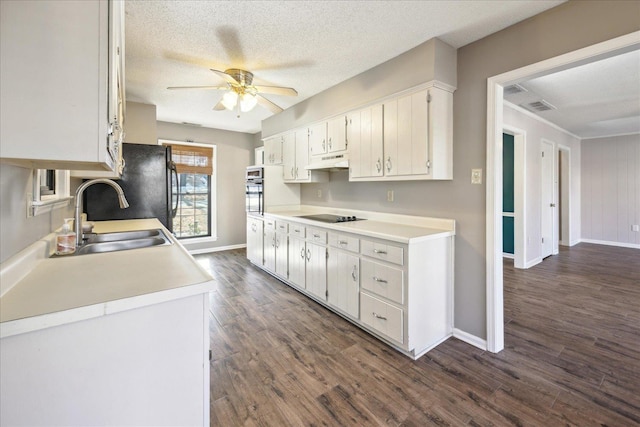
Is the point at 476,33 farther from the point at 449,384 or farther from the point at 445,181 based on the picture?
the point at 449,384

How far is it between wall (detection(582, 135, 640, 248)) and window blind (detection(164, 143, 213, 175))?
331 inches

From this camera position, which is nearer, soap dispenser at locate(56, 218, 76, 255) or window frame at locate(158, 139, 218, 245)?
soap dispenser at locate(56, 218, 76, 255)

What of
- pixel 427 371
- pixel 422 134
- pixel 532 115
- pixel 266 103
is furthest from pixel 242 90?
pixel 532 115

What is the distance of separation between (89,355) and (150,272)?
0.38m

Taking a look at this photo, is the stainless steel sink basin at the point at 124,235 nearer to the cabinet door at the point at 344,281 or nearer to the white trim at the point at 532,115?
the cabinet door at the point at 344,281

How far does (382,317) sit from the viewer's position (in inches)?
94.2

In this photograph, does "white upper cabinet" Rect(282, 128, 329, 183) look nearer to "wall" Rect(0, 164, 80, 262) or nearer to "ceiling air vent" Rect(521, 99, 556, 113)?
"wall" Rect(0, 164, 80, 262)

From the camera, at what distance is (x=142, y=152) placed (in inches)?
131

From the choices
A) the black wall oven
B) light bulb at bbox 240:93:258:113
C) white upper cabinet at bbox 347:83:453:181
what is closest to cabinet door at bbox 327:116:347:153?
white upper cabinet at bbox 347:83:453:181

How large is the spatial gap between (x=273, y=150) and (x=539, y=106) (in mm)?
4099

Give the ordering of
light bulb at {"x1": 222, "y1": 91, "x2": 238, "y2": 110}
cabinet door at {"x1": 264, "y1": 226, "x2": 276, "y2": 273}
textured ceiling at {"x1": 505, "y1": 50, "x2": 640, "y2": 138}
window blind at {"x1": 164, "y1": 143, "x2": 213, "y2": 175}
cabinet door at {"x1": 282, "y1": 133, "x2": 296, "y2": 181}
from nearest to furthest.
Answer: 1. light bulb at {"x1": 222, "y1": 91, "x2": 238, "y2": 110}
2. textured ceiling at {"x1": 505, "y1": 50, "x2": 640, "y2": 138}
3. cabinet door at {"x1": 264, "y1": 226, "x2": 276, "y2": 273}
4. cabinet door at {"x1": 282, "y1": 133, "x2": 296, "y2": 181}
5. window blind at {"x1": 164, "y1": 143, "x2": 213, "y2": 175}

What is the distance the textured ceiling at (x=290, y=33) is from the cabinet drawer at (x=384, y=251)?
67.8 inches

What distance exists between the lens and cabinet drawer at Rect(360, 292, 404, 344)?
226 centimetres

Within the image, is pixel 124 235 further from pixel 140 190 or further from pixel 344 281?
pixel 344 281
